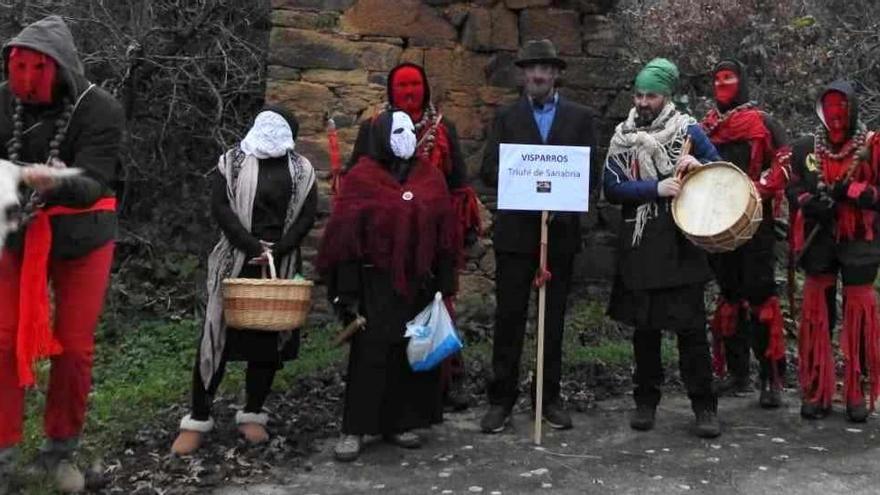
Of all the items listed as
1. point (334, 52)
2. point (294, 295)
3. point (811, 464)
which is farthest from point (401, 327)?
point (334, 52)

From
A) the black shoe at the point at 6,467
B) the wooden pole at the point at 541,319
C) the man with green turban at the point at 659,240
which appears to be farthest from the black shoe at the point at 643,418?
the black shoe at the point at 6,467

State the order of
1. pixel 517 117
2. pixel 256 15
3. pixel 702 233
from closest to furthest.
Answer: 1. pixel 702 233
2. pixel 517 117
3. pixel 256 15

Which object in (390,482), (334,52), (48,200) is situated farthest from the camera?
(334,52)

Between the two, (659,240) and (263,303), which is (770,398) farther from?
(263,303)

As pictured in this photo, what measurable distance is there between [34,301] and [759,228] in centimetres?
392

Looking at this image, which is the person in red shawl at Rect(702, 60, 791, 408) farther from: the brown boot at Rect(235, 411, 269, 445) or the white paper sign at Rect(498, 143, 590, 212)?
the brown boot at Rect(235, 411, 269, 445)

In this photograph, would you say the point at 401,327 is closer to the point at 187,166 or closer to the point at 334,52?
the point at 334,52

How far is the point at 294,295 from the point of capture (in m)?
4.64

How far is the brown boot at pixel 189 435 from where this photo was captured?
4.88 metres

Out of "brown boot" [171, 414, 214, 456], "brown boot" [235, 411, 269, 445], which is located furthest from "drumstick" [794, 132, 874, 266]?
"brown boot" [171, 414, 214, 456]

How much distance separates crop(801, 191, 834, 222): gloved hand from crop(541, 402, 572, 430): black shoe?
1.76 m

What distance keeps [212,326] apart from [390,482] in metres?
1.19

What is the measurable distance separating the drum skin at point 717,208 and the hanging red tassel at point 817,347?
2.99ft

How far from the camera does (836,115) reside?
549 centimetres
